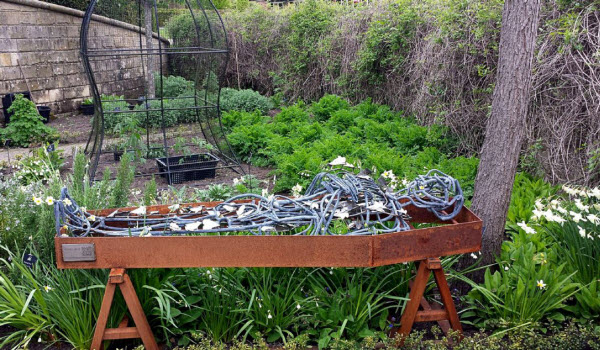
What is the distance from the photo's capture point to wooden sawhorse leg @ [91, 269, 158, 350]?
2.54 metres

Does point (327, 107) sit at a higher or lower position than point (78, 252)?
lower

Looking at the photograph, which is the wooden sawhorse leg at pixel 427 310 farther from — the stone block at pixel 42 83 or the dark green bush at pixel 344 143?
the stone block at pixel 42 83

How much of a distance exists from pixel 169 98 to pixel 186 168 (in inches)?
56.0

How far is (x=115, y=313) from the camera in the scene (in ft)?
9.11

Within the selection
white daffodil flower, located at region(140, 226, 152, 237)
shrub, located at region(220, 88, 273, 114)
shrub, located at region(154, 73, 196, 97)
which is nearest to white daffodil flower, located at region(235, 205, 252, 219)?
white daffodil flower, located at region(140, 226, 152, 237)

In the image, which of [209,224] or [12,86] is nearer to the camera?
[209,224]

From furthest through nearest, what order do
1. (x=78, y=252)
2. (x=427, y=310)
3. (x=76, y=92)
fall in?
(x=76, y=92) < (x=427, y=310) < (x=78, y=252)

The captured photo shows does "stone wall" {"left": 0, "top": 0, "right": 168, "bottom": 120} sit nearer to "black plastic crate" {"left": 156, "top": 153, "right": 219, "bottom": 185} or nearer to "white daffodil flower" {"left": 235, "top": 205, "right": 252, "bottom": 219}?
"black plastic crate" {"left": 156, "top": 153, "right": 219, "bottom": 185}

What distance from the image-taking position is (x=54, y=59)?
11.0 m

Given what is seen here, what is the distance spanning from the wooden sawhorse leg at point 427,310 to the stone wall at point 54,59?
26.0 ft

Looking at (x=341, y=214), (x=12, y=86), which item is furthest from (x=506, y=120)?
(x=12, y=86)

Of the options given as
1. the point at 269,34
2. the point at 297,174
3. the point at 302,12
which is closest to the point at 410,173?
the point at 297,174

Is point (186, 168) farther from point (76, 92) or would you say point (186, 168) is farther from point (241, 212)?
point (76, 92)

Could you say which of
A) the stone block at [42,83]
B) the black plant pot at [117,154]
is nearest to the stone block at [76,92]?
the stone block at [42,83]
